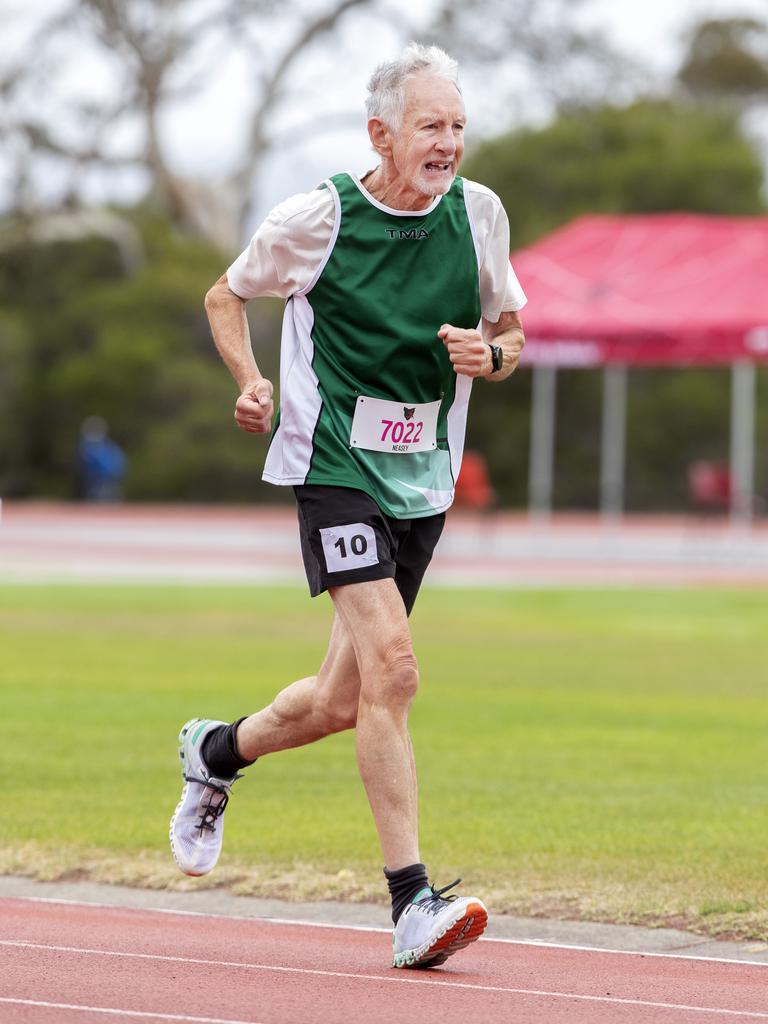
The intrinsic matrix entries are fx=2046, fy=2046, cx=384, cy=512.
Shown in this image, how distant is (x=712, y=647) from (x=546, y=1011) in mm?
11682

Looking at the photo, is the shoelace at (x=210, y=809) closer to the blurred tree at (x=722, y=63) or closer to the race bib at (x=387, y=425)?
the race bib at (x=387, y=425)

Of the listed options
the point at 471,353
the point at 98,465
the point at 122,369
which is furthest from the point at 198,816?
the point at 122,369

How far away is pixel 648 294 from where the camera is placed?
2797 cm

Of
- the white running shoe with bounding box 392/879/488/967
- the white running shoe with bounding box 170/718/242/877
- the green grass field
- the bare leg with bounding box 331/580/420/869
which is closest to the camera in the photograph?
the white running shoe with bounding box 392/879/488/967

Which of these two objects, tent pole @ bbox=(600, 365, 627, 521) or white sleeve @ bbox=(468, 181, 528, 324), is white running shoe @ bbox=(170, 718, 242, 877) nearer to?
white sleeve @ bbox=(468, 181, 528, 324)

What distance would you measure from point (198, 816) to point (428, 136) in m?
2.17

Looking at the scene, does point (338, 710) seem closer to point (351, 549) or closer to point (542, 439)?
point (351, 549)

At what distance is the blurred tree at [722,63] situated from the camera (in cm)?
6259

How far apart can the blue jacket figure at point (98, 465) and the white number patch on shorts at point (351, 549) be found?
37.2 meters

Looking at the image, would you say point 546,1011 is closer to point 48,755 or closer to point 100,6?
point 48,755

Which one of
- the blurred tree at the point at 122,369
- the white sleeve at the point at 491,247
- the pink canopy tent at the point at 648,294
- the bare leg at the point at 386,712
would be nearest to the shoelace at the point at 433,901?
the bare leg at the point at 386,712

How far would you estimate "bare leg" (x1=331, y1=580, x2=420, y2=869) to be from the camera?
5.48 meters

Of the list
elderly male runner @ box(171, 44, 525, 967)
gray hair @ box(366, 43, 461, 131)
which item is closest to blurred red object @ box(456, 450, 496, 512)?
elderly male runner @ box(171, 44, 525, 967)

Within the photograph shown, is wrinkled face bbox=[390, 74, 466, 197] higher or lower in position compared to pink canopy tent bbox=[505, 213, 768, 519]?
lower
